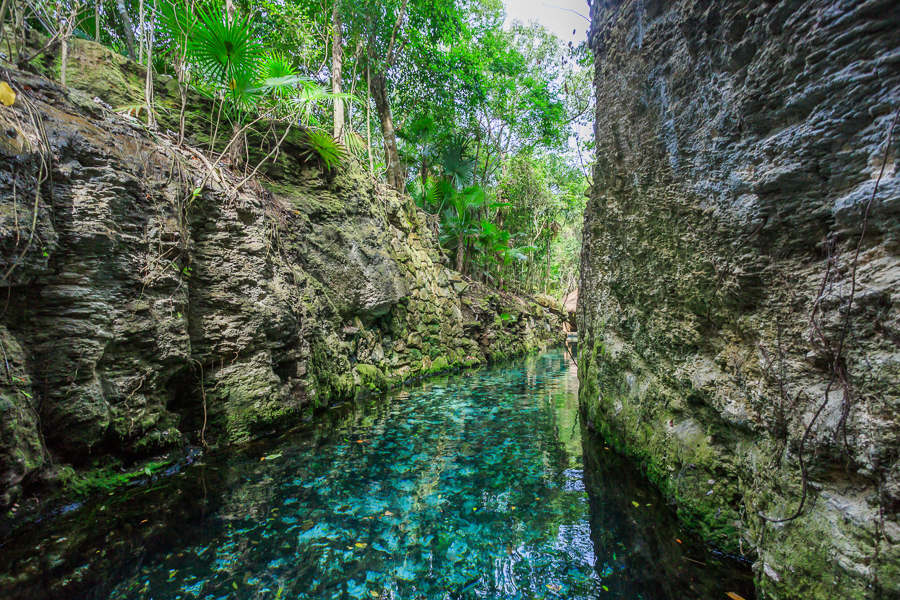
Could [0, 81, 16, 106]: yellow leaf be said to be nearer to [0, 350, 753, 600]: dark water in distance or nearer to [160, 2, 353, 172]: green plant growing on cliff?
[160, 2, 353, 172]: green plant growing on cliff

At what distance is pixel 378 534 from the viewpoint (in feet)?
9.51

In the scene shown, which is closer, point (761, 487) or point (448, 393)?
point (761, 487)

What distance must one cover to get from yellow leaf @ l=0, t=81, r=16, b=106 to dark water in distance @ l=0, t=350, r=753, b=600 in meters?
3.29

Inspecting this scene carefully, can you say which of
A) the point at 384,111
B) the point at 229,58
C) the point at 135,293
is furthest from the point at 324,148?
the point at 384,111

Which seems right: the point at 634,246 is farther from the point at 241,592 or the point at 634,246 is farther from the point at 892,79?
the point at 241,592

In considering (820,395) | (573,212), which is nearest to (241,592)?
(820,395)

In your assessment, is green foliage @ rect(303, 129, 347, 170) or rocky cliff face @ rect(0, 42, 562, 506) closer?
rocky cliff face @ rect(0, 42, 562, 506)

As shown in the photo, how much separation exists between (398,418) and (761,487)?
4.88 metres

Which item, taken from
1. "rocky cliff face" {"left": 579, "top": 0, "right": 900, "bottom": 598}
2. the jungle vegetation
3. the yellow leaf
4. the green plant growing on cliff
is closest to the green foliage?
the jungle vegetation

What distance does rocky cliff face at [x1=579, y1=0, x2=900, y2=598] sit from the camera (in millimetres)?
1543

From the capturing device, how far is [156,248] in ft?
13.1

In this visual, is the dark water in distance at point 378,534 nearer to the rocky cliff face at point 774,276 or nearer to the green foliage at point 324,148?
the rocky cliff face at point 774,276

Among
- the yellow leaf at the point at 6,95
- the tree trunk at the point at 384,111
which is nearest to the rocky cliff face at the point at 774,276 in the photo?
the yellow leaf at the point at 6,95

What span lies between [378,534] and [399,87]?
1433 cm
